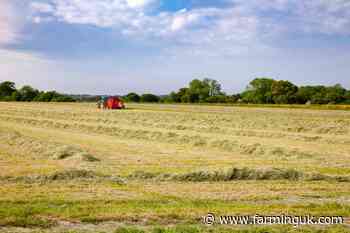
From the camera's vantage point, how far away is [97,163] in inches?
A: 529

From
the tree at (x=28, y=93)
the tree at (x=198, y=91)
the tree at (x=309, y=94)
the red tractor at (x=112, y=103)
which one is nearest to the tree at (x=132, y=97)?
the tree at (x=198, y=91)

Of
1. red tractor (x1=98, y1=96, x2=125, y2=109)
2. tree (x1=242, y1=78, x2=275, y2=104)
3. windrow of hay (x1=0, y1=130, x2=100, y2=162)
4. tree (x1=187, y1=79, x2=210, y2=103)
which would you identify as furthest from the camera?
tree (x1=187, y1=79, x2=210, y2=103)

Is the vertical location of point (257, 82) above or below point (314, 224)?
above

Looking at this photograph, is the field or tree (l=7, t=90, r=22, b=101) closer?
the field

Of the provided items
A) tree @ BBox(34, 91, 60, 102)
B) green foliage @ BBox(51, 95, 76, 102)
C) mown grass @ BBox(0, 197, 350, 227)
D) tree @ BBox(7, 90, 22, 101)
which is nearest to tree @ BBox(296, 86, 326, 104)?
green foliage @ BBox(51, 95, 76, 102)

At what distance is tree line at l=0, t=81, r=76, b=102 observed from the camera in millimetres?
115338

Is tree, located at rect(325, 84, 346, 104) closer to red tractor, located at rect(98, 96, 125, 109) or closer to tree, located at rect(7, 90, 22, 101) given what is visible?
red tractor, located at rect(98, 96, 125, 109)

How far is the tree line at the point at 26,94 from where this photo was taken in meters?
115

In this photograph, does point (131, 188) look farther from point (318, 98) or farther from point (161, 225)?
point (318, 98)

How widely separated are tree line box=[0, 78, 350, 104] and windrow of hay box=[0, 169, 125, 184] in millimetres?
79699

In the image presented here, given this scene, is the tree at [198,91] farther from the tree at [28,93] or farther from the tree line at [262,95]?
the tree at [28,93]

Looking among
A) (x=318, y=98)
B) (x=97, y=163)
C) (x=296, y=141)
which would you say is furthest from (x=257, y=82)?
(x=97, y=163)

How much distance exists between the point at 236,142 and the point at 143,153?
202 inches

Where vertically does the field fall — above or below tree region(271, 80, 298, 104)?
below
